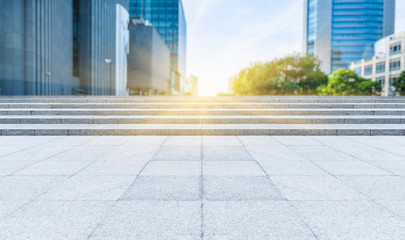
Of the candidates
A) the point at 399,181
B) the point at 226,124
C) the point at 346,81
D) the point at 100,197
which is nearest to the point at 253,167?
the point at 399,181

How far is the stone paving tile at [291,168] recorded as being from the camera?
4434 mm

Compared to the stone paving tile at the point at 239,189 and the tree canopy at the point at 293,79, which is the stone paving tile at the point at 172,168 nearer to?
the stone paving tile at the point at 239,189

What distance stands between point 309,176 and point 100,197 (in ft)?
11.0

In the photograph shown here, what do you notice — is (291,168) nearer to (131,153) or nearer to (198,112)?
(131,153)

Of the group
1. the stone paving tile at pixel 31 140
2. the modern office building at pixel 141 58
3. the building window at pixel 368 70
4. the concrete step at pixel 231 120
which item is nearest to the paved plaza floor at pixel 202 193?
the stone paving tile at pixel 31 140

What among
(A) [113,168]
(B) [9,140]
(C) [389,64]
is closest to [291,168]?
(A) [113,168]

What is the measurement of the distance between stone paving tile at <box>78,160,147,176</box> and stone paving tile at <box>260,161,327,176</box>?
8.12 feet

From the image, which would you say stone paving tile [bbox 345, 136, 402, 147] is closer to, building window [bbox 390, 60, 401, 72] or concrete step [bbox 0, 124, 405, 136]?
concrete step [bbox 0, 124, 405, 136]

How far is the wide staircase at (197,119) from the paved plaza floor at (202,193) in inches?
84.7

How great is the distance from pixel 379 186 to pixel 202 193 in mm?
2731

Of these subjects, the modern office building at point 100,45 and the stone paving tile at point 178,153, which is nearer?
the stone paving tile at point 178,153

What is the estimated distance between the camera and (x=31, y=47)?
25.0 metres

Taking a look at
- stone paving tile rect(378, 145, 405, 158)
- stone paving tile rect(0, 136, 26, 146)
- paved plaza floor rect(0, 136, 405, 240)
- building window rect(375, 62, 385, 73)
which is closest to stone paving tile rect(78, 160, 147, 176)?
Answer: paved plaza floor rect(0, 136, 405, 240)

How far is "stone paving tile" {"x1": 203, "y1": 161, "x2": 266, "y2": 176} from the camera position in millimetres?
4453
